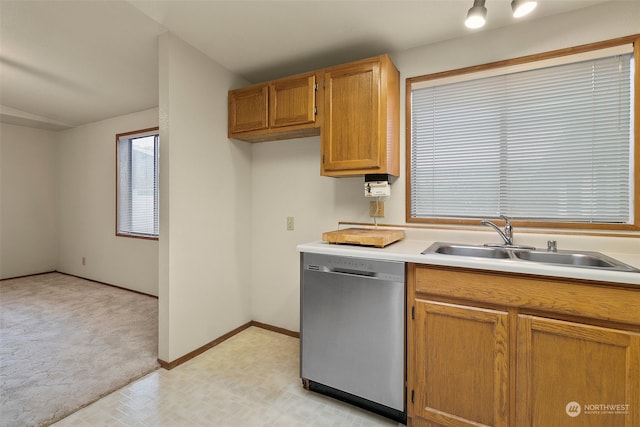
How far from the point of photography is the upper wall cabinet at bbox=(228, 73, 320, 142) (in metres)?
2.24

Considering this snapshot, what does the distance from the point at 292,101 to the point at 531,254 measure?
1.93 meters

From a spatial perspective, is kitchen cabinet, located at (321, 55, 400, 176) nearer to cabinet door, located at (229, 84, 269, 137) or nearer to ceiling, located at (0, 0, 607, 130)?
ceiling, located at (0, 0, 607, 130)

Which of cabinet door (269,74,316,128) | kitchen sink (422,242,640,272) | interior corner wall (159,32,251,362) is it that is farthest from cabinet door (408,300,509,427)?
interior corner wall (159,32,251,362)

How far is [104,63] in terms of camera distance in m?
2.63

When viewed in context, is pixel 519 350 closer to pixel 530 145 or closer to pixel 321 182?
pixel 530 145

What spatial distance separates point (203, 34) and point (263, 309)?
2403 mm

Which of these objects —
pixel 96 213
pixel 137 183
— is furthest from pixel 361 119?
pixel 96 213

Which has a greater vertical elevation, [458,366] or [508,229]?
[508,229]

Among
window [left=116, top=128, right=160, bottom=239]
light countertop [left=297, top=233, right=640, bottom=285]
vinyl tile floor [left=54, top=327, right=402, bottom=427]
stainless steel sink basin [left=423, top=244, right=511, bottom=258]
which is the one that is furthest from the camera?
window [left=116, top=128, right=160, bottom=239]

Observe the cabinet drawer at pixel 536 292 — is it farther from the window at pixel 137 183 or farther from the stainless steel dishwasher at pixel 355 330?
the window at pixel 137 183

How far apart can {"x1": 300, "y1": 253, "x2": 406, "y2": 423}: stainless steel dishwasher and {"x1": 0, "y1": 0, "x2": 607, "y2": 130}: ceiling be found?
5.03 ft

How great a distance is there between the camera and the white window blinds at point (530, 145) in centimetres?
172

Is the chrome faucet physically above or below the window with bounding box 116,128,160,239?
below

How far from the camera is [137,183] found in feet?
13.3
